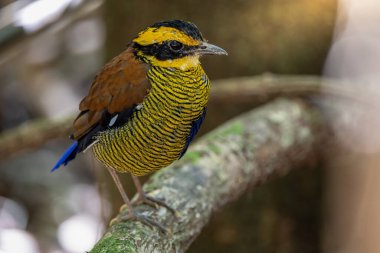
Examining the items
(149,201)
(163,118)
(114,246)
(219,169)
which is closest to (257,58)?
(219,169)

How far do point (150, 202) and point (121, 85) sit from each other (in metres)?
0.84

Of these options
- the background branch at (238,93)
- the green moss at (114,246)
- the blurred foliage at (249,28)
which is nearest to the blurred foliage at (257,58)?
the blurred foliage at (249,28)

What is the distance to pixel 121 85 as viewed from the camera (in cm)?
312

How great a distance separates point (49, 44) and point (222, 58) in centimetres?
430

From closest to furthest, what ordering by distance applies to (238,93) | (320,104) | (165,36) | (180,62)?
1. (165,36)
2. (180,62)
3. (238,93)
4. (320,104)

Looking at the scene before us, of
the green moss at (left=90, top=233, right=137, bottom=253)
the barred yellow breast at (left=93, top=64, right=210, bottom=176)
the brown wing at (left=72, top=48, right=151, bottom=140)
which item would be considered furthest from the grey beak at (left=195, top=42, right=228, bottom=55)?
the green moss at (left=90, top=233, right=137, bottom=253)

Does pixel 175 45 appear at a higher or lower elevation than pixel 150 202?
higher

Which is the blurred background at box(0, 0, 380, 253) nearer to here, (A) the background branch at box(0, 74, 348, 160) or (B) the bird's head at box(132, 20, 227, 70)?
(A) the background branch at box(0, 74, 348, 160)

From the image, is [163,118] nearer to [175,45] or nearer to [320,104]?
[175,45]

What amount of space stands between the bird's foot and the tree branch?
0.03 meters

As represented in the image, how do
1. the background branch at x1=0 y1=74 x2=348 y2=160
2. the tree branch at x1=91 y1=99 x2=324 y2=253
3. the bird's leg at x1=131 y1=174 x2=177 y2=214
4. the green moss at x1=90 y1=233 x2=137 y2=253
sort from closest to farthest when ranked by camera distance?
the green moss at x1=90 y1=233 x2=137 y2=253
the tree branch at x1=91 y1=99 x2=324 y2=253
the bird's leg at x1=131 y1=174 x2=177 y2=214
the background branch at x1=0 y1=74 x2=348 y2=160

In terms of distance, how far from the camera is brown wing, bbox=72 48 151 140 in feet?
10.2

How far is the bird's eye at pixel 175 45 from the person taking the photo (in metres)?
2.98

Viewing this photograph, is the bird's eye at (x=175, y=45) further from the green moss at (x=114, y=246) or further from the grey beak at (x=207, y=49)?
the green moss at (x=114, y=246)
